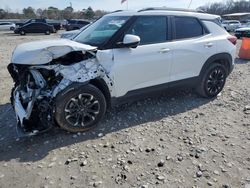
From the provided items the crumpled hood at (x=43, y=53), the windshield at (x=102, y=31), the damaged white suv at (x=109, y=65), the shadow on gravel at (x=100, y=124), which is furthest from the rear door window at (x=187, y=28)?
the crumpled hood at (x=43, y=53)

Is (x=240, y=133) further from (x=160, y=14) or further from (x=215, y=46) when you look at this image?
(x=160, y=14)

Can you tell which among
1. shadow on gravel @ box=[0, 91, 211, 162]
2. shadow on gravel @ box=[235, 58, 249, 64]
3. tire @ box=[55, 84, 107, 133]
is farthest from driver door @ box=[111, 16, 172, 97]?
shadow on gravel @ box=[235, 58, 249, 64]

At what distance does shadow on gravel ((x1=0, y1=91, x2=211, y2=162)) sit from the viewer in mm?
3482

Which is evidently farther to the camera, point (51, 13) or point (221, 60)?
point (51, 13)

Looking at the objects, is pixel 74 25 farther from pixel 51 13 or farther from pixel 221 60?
pixel 51 13

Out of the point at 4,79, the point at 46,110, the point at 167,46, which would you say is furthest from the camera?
the point at 4,79

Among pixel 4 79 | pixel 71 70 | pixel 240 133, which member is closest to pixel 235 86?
pixel 240 133

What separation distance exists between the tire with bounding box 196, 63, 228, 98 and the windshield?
2012 millimetres

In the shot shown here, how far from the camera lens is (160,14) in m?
4.46

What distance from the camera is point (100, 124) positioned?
4.21 m

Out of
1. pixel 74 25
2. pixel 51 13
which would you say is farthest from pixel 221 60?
pixel 51 13

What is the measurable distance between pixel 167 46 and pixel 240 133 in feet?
5.95

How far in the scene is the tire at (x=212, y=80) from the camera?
516 cm

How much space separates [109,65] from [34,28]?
27.7 m
